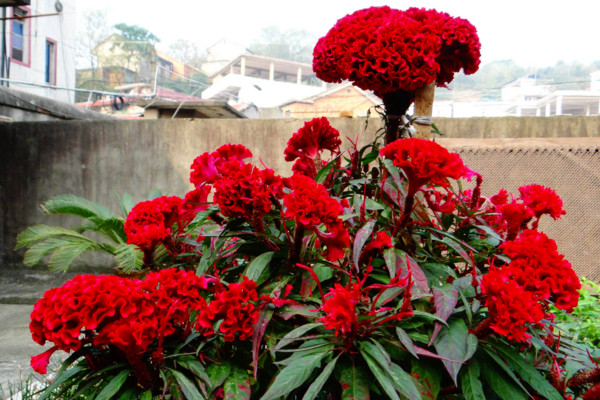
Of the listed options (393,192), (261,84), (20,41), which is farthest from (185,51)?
(393,192)

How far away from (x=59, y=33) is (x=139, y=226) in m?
13.1

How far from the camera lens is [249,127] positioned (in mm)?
4375

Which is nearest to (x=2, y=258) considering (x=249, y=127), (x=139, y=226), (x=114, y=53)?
(x=249, y=127)

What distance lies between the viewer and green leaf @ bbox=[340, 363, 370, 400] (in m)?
0.75

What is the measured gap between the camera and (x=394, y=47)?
44.7 inches

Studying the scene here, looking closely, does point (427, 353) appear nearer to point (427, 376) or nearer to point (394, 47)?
point (427, 376)

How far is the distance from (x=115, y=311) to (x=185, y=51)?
42.4 metres

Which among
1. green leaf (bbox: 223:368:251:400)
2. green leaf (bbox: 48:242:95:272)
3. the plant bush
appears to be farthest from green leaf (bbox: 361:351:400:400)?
green leaf (bbox: 48:242:95:272)

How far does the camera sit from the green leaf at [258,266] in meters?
0.86

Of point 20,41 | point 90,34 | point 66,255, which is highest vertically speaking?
point 90,34

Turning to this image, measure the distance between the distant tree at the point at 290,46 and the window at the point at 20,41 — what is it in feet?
109

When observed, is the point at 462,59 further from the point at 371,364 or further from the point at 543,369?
the point at 371,364

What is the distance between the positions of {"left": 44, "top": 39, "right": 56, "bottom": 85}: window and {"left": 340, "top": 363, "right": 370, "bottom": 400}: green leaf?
13.2 m

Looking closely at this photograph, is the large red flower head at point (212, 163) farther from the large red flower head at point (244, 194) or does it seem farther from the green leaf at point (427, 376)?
the green leaf at point (427, 376)
